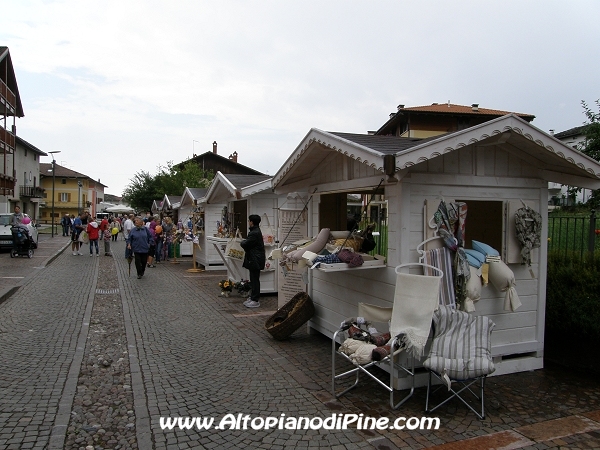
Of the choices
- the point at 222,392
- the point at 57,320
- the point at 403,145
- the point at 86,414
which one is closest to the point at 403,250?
the point at 403,145

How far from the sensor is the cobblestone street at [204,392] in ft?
12.6

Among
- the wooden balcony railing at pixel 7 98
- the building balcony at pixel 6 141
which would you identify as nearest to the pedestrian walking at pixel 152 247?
the building balcony at pixel 6 141

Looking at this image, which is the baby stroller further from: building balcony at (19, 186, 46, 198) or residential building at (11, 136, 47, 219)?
building balcony at (19, 186, 46, 198)

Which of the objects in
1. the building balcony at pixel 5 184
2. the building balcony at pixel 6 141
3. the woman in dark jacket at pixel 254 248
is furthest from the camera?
the building balcony at pixel 5 184

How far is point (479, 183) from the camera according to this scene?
5242mm

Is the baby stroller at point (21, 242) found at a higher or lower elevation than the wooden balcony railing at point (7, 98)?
lower

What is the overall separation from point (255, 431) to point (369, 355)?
120 centimetres

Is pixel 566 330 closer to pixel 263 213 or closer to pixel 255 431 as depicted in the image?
pixel 255 431

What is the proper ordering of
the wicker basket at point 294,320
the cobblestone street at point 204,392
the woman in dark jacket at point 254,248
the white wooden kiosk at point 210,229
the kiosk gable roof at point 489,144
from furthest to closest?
the white wooden kiosk at point 210,229 < the woman in dark jacket at point 254,248 < the wicker basket at point 294,320 < the kiosk gable roof at point 489,144 < the cobblestone street at point 204,392

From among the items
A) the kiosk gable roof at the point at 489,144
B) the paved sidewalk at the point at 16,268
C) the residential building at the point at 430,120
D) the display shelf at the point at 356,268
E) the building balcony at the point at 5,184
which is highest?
the residential building at the point at 430,120

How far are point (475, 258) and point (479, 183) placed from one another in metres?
0.84

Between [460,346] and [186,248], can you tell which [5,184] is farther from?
[460,346]

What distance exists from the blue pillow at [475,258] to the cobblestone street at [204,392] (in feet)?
4.21

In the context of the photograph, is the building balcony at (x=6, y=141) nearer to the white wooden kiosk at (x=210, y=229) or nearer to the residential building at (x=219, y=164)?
the white wooden kiosk at (x=210, y=229)
